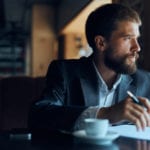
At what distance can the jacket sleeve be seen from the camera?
117 centimetres

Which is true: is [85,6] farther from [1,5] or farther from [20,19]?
[20,19]

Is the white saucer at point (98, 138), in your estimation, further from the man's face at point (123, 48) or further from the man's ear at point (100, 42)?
the man's ear at point (100, 42)

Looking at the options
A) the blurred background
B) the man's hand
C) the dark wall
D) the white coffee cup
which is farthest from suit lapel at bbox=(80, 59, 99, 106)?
the dark wall

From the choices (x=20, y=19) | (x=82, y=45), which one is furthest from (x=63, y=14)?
(x=20, y=19)

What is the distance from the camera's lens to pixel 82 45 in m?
7.38

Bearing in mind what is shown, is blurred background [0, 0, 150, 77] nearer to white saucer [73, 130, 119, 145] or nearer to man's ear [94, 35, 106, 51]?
man's ear [94, 35, 106, 51]

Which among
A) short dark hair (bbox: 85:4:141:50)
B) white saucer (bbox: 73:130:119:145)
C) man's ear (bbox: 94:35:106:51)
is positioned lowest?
white saucer (bbox: 73:130:119:145)

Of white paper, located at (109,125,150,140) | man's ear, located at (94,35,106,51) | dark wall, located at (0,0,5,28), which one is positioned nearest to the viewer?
white paper, located at (109,125,150,140)

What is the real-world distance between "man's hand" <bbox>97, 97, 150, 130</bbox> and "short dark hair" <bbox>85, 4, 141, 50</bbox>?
0.41m

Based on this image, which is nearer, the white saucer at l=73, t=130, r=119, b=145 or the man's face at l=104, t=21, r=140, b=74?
the white saucer at l=73, t=130, r=119, b=145

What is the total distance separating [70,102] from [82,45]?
5993 millimetres

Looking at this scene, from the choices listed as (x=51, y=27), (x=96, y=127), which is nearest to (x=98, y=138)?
(x=96, y=127)

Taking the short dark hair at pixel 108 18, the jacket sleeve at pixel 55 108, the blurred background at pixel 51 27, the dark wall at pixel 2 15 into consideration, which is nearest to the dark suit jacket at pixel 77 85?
the jacket sleeve at pixel 55 108

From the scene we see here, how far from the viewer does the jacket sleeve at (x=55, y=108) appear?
1.17 m
